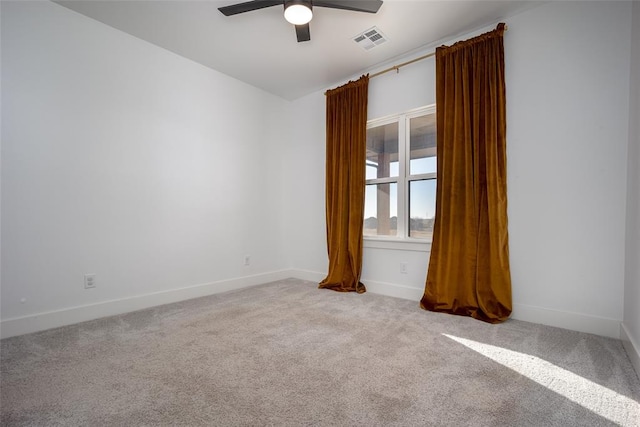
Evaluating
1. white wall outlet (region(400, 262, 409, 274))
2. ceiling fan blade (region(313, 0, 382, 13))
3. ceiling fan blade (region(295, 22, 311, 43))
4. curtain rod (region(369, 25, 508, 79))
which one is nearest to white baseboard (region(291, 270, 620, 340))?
white wall outlet (region(400, 262, 409, 274))

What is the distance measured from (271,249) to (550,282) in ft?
10.3

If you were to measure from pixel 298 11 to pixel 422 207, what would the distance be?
2158 mm

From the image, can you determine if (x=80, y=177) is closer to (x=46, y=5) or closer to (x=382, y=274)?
(x=46, y=5)

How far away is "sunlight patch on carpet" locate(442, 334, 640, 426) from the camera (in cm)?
127

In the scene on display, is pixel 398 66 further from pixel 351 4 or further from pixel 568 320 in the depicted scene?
pixel 568 320

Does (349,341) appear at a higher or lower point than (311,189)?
lower

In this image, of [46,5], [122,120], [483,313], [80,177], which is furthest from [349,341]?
[46,5]

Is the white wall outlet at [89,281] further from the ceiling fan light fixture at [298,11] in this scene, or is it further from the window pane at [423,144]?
the window pane at [423,144]

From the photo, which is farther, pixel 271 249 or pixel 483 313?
pixel 271 249

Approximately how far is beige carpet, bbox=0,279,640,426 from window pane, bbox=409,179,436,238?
962 mm

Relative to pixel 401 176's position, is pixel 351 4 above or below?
above

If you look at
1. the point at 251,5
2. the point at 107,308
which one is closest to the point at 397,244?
the point at 251,5

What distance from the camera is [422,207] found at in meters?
3.12

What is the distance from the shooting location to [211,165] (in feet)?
11.3
